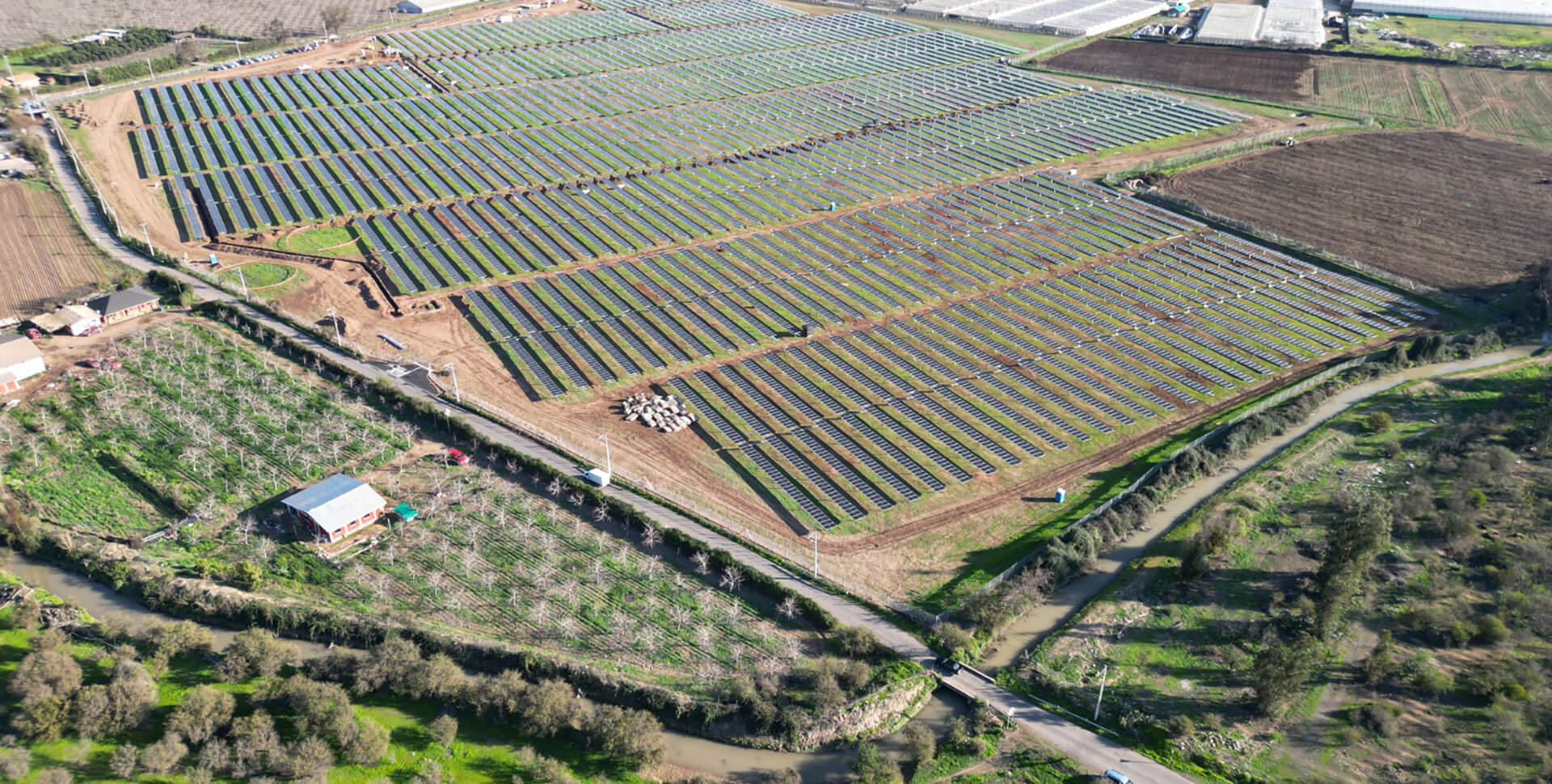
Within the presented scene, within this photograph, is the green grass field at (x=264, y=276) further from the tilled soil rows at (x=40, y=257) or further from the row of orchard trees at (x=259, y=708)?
the row of orchard trees at (x=259, y=708)

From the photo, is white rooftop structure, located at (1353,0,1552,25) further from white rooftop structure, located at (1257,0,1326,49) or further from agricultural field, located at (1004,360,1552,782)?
agricultural field, located at (1004,360,1552,782)

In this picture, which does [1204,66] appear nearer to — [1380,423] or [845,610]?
[1380,423]

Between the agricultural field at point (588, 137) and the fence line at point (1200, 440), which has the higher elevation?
the agricultural field at point (588, 137)

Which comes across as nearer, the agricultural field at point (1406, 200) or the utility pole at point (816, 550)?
the utility pole at point (816, 550)

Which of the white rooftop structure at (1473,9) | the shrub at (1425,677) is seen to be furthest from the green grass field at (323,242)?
the white rooftop structure at (1473,9)

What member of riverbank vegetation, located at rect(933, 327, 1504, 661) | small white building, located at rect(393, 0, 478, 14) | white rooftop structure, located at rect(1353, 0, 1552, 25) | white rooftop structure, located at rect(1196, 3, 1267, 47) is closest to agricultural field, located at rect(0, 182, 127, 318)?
riverbank vegetation, located at rect(933, 327, 1504, 661)
